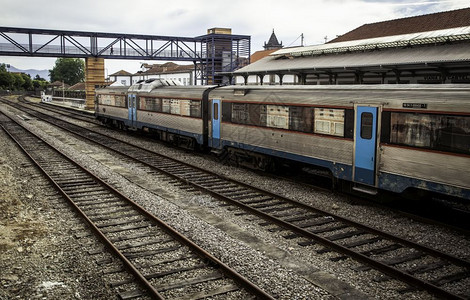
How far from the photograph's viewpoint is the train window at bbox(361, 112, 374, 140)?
34.5ft

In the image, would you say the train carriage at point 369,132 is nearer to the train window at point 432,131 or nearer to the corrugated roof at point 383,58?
the train window at point 432,131

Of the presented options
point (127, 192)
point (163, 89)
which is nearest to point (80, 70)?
point (163, 89)

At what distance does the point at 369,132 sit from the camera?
10555 millimetres

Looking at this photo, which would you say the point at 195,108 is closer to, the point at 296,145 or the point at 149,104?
the point at 149,104

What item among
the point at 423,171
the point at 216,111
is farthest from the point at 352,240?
the point at 216,111

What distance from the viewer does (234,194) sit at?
12.3m

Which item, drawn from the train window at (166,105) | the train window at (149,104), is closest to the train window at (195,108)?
the train window at (166,105)

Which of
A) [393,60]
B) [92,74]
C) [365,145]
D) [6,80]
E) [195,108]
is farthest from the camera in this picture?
[6,80]

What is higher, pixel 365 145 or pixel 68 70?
pixel 68 70

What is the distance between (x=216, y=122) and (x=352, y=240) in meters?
9.37

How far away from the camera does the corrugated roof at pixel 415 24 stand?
2845 centimetres

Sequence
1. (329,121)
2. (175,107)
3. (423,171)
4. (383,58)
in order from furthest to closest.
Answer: (175,107) < (383,58) < (329,121) < (423,171)

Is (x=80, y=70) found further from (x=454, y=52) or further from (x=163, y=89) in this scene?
(x=454, y=52)

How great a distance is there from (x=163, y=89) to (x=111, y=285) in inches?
646
